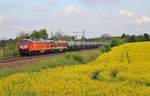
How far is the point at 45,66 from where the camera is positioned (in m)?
31.7

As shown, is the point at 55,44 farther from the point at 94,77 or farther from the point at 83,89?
the point at 83,89

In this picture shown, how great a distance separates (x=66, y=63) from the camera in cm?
3622

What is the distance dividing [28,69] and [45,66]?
10.3 ft

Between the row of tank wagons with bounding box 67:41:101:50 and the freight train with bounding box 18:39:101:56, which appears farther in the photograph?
the row of tank wagons with bounding box 67:41:101:50

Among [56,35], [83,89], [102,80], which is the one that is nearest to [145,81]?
[102,80]

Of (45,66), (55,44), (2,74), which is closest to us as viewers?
(2,74)

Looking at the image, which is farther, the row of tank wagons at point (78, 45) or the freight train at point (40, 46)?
the row of tank wagons at point (78, 45)

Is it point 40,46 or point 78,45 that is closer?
point 40,46

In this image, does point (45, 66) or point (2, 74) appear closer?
point (2, 74)

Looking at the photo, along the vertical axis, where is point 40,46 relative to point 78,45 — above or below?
above

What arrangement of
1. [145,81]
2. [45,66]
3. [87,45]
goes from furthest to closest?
[87,45]
[45,66]
[145,81]

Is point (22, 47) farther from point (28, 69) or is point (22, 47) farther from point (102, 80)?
point (102, 80)

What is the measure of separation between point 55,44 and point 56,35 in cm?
6502

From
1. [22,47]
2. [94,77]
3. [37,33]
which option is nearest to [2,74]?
[94,77]
